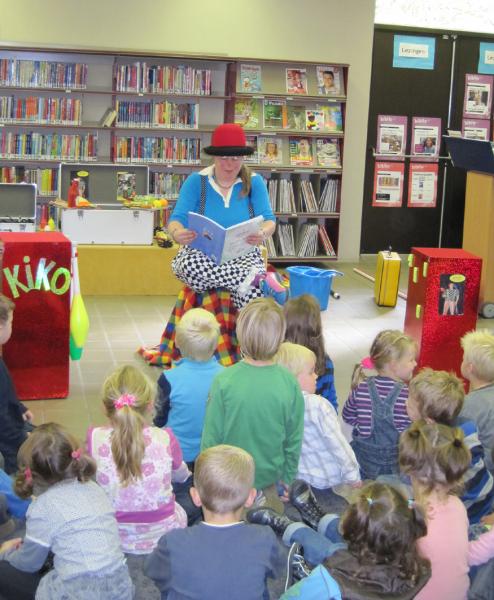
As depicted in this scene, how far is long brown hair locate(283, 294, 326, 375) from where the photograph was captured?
3656mm

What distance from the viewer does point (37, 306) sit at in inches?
179

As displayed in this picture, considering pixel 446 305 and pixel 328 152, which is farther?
pixel 328 152

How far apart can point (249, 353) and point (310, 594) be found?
3.52 ft

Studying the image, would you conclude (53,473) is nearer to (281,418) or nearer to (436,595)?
(281,418)

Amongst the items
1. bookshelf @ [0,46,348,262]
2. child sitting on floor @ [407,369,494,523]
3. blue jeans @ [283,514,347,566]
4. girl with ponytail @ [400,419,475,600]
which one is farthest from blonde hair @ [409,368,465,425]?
bookshelf @ [0,46,348,262]

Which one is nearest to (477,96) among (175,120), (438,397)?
(175,120)

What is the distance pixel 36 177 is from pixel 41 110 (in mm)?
620

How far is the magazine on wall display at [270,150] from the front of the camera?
873 cm

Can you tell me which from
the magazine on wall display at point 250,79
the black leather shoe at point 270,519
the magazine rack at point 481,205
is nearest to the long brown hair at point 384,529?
the black leather shoe at point 270,519

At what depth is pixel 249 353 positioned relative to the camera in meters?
3.14

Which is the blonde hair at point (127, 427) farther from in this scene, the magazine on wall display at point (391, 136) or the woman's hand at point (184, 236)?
the magazine on wall display at point (391, 136)

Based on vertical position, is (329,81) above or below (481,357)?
above

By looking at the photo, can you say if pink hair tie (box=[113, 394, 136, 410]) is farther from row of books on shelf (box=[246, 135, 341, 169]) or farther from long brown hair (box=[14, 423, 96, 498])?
row of books on shelf (box=[246, 135, 341, 169])

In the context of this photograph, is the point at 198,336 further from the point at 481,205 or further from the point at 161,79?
the point at 161,79
